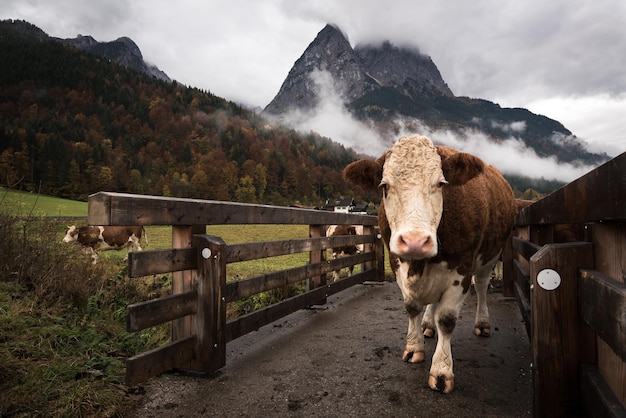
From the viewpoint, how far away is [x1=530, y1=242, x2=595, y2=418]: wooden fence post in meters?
1.85

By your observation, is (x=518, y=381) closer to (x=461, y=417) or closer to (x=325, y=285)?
(x=461, y=417)

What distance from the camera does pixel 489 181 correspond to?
4.68 meters

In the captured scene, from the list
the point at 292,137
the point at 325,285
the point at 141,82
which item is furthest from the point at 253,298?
the point at 141,82

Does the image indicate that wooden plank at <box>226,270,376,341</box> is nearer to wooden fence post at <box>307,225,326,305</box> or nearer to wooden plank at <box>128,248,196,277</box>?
wooden fence post at <box>307,225,326,305</box>

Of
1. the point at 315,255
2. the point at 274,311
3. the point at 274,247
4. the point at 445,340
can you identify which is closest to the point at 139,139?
the point at 315,255

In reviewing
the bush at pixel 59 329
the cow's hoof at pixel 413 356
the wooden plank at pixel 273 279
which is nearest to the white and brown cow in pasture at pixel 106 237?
the bush at pixel 59 329

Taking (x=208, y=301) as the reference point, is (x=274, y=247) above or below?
above

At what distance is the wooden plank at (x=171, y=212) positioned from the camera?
265 cm

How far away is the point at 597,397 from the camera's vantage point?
61.9 inches

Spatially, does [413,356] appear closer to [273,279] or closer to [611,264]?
[273,279]

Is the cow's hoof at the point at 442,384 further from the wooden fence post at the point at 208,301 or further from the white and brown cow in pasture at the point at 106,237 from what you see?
the white and brown cow in pasture at the point at 106,237

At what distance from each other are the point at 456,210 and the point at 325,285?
3.19 m

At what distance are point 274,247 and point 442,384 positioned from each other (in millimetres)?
2308

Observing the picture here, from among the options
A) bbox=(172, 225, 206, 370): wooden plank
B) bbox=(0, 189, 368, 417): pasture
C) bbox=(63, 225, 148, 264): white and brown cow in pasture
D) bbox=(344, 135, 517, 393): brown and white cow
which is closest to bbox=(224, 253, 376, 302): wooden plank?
bbox=(172, 225, 206, 370): wooden plank
